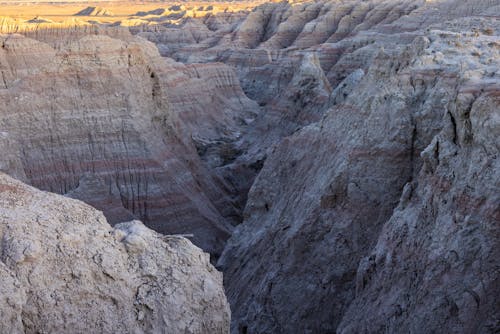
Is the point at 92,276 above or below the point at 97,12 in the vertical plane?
above

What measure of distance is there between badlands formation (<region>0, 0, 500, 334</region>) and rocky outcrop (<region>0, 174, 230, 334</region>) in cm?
2

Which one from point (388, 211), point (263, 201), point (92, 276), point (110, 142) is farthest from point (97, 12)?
point (92, 276)

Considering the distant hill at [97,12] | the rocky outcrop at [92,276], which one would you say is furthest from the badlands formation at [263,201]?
the distant hill at [97,12]

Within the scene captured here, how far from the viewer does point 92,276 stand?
32.0 ft

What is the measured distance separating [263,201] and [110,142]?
7.03 metres

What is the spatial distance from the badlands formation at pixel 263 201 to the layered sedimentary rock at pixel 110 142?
6cm

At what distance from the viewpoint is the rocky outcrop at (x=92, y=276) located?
30.4 feet

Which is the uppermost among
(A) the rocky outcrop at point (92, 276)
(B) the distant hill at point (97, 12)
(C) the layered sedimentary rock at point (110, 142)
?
(A) the rocky outcrop at point (92, 276)

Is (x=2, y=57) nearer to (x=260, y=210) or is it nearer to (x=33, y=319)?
(x=260, y=210)

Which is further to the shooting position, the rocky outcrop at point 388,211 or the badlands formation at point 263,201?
the rocky outcrop at point 388,211

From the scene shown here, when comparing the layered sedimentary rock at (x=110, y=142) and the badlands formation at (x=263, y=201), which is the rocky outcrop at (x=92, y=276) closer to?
the badlands formation at (x=263, y=201)

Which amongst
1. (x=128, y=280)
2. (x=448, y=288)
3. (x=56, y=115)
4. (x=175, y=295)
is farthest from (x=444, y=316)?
(x=56, y=115)

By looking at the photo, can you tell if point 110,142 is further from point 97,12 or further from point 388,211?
point 97,12

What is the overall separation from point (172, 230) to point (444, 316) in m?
15.4
